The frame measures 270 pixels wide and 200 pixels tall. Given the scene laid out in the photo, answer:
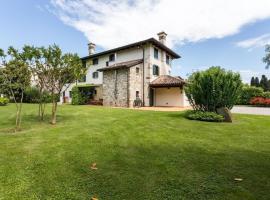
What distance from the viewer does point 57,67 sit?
9.48m

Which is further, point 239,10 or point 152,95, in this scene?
point 152,95

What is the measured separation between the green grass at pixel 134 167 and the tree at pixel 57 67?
12.7ft

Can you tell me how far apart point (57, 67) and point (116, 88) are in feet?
40.5

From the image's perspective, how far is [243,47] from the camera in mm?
18531

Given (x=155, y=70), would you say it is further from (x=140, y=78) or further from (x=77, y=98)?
(x=77, y=98)

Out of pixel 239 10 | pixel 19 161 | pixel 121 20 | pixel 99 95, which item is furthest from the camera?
pixel 99 95

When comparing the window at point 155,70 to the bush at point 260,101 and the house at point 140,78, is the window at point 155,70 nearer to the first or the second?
the house at point 140,78

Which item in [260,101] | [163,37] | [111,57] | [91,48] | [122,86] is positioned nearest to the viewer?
[122,86]

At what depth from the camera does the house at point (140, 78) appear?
823 inches

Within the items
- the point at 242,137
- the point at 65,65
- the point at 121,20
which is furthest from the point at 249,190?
the point at 121,20

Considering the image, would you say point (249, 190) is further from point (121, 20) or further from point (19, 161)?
point (121, 20)

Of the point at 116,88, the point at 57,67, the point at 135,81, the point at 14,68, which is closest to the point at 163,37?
the point at 135,81

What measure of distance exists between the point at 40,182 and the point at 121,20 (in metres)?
17.4

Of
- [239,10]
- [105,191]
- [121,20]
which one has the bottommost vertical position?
[105,191]
